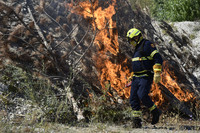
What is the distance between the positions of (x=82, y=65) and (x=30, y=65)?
1.31m

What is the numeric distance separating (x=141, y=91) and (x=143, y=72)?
36 cm

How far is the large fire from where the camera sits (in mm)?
4637

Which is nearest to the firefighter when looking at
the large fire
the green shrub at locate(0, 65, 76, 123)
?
the large fire

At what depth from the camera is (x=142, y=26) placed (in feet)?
18.0

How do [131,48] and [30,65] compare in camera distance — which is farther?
[131,48]

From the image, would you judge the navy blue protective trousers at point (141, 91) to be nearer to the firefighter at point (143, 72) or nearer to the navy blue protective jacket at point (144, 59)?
the firefighter at point (143, 72)

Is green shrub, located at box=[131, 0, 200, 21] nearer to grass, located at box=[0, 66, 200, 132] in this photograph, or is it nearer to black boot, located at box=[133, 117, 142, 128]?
grass, located at box=[0, 66, 200, 132]

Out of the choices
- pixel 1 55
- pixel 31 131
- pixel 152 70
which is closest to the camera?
pixel 31 131

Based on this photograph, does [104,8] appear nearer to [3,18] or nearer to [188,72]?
[3,18]

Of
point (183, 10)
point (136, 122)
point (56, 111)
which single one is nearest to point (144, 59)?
point (136, 122)

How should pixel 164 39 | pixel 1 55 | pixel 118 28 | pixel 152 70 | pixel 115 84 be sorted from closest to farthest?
pixel 152 70, pixel 1 55, pixel 115 84, pixel 118 28, pixel 164 39

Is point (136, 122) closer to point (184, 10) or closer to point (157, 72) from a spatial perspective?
point (157, 72)

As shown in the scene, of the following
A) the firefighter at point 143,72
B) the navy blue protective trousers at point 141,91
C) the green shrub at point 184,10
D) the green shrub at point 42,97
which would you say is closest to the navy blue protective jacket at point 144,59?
the firefighter at point 143,72

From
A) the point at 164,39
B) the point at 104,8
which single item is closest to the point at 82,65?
the point at 104,8
